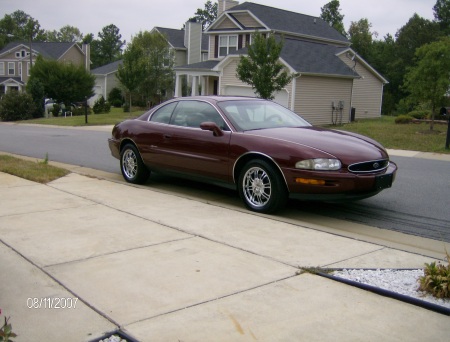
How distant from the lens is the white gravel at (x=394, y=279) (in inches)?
162

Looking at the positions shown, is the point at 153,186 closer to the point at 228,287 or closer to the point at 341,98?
the point at 228,287

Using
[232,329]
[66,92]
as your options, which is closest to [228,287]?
[232,329]

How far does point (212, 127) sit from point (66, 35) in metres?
108

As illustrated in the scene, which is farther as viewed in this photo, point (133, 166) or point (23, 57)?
point (23, 57)

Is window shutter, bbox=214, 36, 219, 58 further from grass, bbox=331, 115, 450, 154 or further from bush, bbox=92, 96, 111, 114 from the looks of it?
grass, bbox=331, 115, 450, 154

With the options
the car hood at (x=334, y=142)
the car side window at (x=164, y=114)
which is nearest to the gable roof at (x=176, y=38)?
the car side window at (x=164, y=114)

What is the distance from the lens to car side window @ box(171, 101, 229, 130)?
7.85 m

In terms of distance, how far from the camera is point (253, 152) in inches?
277

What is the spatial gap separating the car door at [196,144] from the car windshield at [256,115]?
0.19m

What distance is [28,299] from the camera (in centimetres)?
396

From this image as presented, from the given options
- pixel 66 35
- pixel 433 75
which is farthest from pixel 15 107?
pixel 66 35

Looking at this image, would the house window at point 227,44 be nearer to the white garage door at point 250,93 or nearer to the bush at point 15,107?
the white garage door at point 250,93

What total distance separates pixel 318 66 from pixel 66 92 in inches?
999

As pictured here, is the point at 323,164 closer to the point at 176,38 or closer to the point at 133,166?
the point at 133,166
